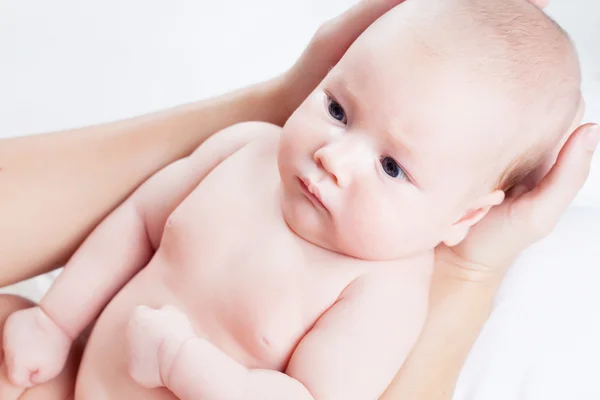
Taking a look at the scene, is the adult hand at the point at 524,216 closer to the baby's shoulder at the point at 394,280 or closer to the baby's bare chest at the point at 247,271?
the baby's shoulder at the point at 394,280

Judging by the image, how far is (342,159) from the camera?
0.82 m

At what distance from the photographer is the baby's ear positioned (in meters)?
0.89

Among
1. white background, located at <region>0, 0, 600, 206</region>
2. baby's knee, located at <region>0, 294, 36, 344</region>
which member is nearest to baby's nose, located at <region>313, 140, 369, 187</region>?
baby's knee, located at <region>0, 294, 36, 344</region>

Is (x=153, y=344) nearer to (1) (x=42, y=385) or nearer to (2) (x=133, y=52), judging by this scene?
(1) (x=42, y=385)

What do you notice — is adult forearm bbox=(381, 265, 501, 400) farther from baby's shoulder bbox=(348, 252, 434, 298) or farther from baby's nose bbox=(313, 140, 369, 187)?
baby's nose bbox=(313, 140, 369, 187)

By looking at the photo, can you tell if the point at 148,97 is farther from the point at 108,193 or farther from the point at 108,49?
the point at 108,193

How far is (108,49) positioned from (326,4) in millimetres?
613

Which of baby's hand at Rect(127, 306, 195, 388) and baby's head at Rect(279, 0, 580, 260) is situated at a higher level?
baby's head at Rect(279, 0, 580, 260)

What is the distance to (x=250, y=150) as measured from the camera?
1016 millimetres

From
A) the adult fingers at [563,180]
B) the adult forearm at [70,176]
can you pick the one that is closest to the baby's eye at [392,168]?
the adult fingers at [563,180]

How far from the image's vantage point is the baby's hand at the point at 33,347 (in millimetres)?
913

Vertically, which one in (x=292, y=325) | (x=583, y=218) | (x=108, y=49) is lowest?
(x=583, y=218)

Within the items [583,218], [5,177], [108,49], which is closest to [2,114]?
[108,49]

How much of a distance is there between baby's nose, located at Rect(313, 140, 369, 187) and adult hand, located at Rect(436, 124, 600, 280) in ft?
0.86
